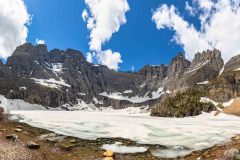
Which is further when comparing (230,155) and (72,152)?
(72,152)

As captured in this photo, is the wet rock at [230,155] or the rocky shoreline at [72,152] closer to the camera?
the rocky shoreline at [72,152]

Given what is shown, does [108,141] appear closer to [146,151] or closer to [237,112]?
[146,151]

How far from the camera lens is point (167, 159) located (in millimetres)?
33500

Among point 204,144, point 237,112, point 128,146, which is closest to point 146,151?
point 128,146

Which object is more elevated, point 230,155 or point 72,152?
point 230,155

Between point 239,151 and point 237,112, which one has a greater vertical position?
point 237,112

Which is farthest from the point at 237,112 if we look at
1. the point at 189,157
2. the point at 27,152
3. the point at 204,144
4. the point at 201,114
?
the point at 27,152

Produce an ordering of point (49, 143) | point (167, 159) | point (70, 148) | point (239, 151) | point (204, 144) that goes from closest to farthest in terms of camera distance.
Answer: point (239, 151), point (167, 159), point (70, 148), point (49, 143), point (204, 144)

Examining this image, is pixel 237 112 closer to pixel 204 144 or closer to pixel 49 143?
pixel 204 144

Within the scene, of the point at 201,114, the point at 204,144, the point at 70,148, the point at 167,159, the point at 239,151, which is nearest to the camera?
the point at 239,151

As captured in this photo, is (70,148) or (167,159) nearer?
(167,159)

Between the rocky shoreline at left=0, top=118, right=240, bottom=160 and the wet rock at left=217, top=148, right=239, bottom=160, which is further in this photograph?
the wet rock at left=217, top=148, right=239, bottom=160

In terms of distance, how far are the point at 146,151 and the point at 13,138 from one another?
49.0 ft

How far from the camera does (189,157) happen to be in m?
34.6
